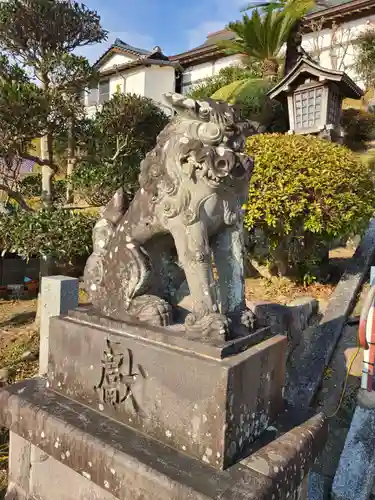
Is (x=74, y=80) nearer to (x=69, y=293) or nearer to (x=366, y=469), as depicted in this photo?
(x=69, y=293)

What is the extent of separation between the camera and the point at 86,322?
206 cm

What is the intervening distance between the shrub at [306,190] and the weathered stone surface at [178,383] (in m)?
3.51

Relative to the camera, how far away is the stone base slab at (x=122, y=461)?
1.40m

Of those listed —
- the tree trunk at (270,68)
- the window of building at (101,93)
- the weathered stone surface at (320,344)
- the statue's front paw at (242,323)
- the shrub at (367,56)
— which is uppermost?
the window of building at (101,93)

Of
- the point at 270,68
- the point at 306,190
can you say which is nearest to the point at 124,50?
the point at 270,68

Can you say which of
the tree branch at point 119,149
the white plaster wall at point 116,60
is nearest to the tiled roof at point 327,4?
the white plaster wall at point 116,60

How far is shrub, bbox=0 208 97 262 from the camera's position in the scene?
226 inches

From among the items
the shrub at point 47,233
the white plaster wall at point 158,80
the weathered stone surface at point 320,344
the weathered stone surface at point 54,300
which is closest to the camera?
the weathered stone surface at point 320,344

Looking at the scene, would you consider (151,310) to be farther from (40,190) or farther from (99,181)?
(40,190)


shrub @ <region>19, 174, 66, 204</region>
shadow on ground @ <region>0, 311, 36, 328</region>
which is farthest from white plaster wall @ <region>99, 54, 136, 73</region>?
shadow on ground @ <region>0, 311, 36, 328</region>

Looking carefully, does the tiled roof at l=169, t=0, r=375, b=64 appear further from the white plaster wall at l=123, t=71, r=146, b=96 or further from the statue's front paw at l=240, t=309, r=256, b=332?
the statue's front paw at l=240, t=309, r=256, b=332

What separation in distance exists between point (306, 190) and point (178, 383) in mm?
4220

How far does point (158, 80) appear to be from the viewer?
18234mm

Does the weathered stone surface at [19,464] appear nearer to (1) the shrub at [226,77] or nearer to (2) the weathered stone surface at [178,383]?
(2) the weathered stone surface at [178,383]
